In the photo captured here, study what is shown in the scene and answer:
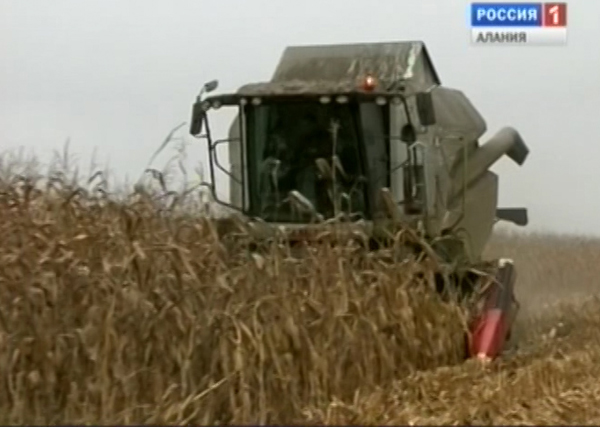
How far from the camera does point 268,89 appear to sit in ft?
27.6

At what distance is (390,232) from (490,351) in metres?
1.13

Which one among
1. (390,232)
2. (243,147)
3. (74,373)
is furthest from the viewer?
(243,147)

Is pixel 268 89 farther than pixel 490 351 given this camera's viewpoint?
Yes

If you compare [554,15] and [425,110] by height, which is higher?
[554,15]

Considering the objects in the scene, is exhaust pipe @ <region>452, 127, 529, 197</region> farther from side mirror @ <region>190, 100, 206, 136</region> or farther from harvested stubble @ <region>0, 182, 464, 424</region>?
harvested stubble @ <region>0, 182, 464, 424</region>

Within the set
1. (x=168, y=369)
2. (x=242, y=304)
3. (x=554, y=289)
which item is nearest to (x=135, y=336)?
(x=168, y=369)

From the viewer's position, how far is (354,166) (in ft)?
27.0

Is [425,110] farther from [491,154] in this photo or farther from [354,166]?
[491,154]

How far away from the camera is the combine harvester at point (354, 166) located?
8078mm

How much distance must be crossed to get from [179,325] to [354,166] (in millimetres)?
3086

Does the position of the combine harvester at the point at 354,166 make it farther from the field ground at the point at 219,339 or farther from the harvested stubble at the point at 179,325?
the harvested stubble at the point at 179,325

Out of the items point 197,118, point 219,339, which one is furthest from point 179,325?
point 197,118

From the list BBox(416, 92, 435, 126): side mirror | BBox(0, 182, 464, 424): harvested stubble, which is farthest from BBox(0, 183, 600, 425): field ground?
BBox(416, 92, 435, 126): side mirror

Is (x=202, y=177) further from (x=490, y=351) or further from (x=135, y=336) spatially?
(x=135, y=336)
